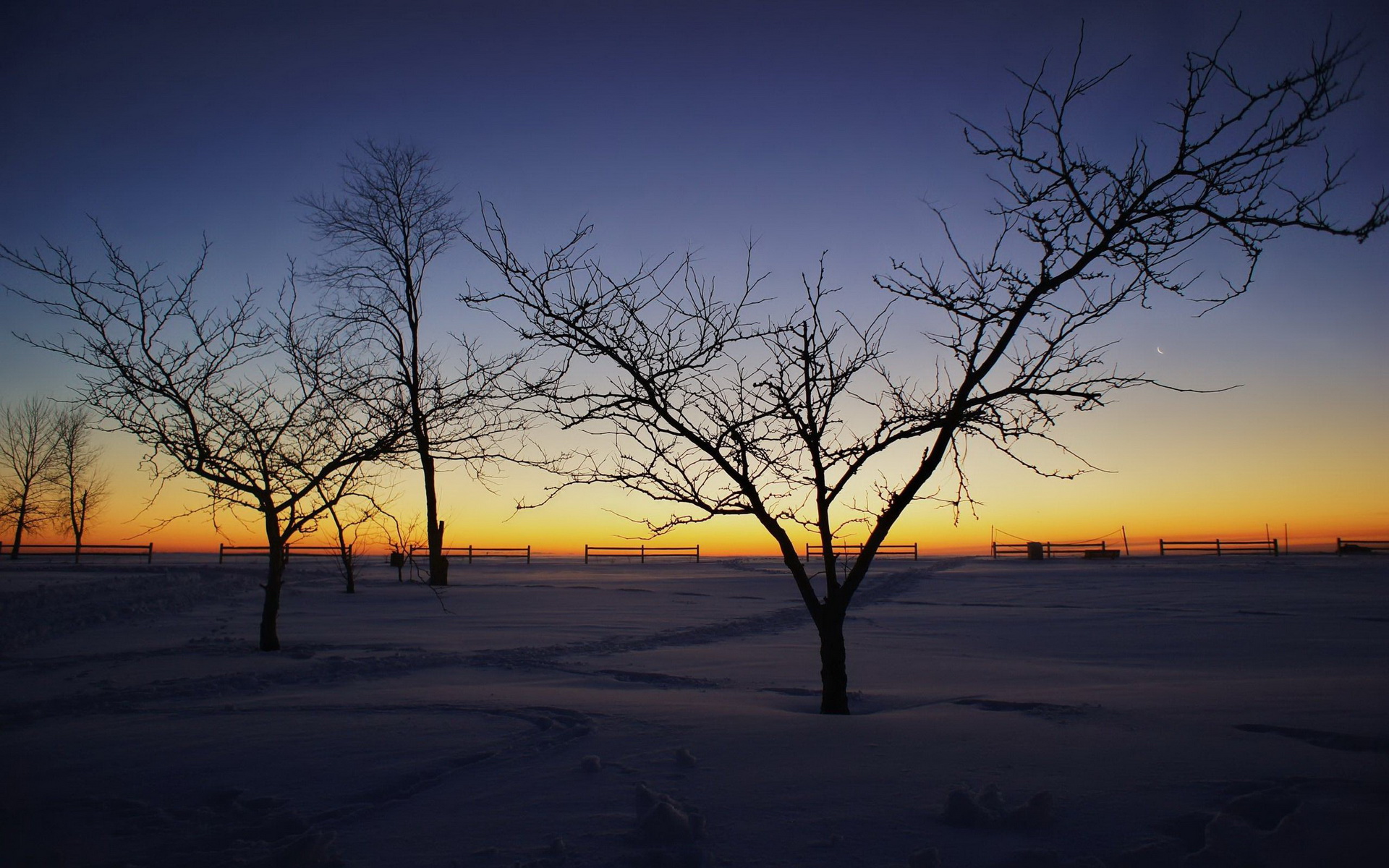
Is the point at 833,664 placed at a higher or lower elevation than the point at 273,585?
lower

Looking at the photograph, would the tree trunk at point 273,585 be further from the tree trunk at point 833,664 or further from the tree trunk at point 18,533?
the tree trunk at point 18,533

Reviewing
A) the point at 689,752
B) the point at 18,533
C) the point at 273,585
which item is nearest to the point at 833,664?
the point at 689,752

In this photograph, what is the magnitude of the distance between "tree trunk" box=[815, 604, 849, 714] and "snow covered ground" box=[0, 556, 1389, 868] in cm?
27

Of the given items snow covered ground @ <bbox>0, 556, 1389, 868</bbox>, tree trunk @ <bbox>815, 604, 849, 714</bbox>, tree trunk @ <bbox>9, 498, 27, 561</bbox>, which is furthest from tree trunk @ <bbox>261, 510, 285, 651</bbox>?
tree trunk @ <bbox>9, 498, 27, 561</bbox>

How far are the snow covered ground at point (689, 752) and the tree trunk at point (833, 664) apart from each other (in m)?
0.27

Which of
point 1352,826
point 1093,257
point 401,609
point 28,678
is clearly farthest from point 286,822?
point 401,609

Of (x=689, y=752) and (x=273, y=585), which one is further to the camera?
(x=273, y=585)

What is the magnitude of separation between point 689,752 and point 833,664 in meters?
2.02

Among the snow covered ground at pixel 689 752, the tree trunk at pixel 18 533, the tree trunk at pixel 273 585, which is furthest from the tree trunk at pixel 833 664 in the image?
the tree trunk at pixel 18 533

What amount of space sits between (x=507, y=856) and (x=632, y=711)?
3.08 metres

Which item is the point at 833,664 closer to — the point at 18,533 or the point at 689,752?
the point at 689,752

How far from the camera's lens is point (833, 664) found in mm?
6297

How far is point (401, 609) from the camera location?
17.2 meters

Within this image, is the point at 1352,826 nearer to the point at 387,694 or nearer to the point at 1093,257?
the point at 1093,257
